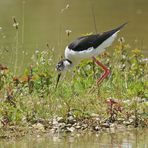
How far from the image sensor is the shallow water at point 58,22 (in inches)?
525

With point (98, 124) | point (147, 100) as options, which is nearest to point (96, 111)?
point (98, 124)

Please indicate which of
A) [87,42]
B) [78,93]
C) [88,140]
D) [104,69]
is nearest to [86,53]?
[87,42]

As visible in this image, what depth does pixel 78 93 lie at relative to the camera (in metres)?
8.84

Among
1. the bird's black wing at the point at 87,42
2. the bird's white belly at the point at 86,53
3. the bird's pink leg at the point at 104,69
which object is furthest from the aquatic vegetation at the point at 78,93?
the bird's black wing at the point at 87,42

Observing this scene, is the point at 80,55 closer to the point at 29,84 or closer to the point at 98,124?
the point at 29,84

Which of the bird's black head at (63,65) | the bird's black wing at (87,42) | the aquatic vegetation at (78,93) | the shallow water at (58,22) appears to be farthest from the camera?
the shallow water at (58,22)

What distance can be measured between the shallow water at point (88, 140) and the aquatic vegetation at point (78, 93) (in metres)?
0.34

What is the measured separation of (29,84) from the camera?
889 centimetres

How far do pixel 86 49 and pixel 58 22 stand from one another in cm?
695

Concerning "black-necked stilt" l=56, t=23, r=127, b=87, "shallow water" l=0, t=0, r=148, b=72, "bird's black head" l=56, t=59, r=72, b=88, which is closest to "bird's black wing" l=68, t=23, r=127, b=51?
"black-necked stilt" l=56, t=23, r=127, b=87

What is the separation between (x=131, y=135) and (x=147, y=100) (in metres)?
1.20

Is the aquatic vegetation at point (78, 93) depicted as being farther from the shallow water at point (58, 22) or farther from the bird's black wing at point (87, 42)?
the shallow water at point (58, 22)

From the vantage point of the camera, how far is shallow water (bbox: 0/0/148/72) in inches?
525

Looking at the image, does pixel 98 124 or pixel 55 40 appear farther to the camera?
pixel 55 40
